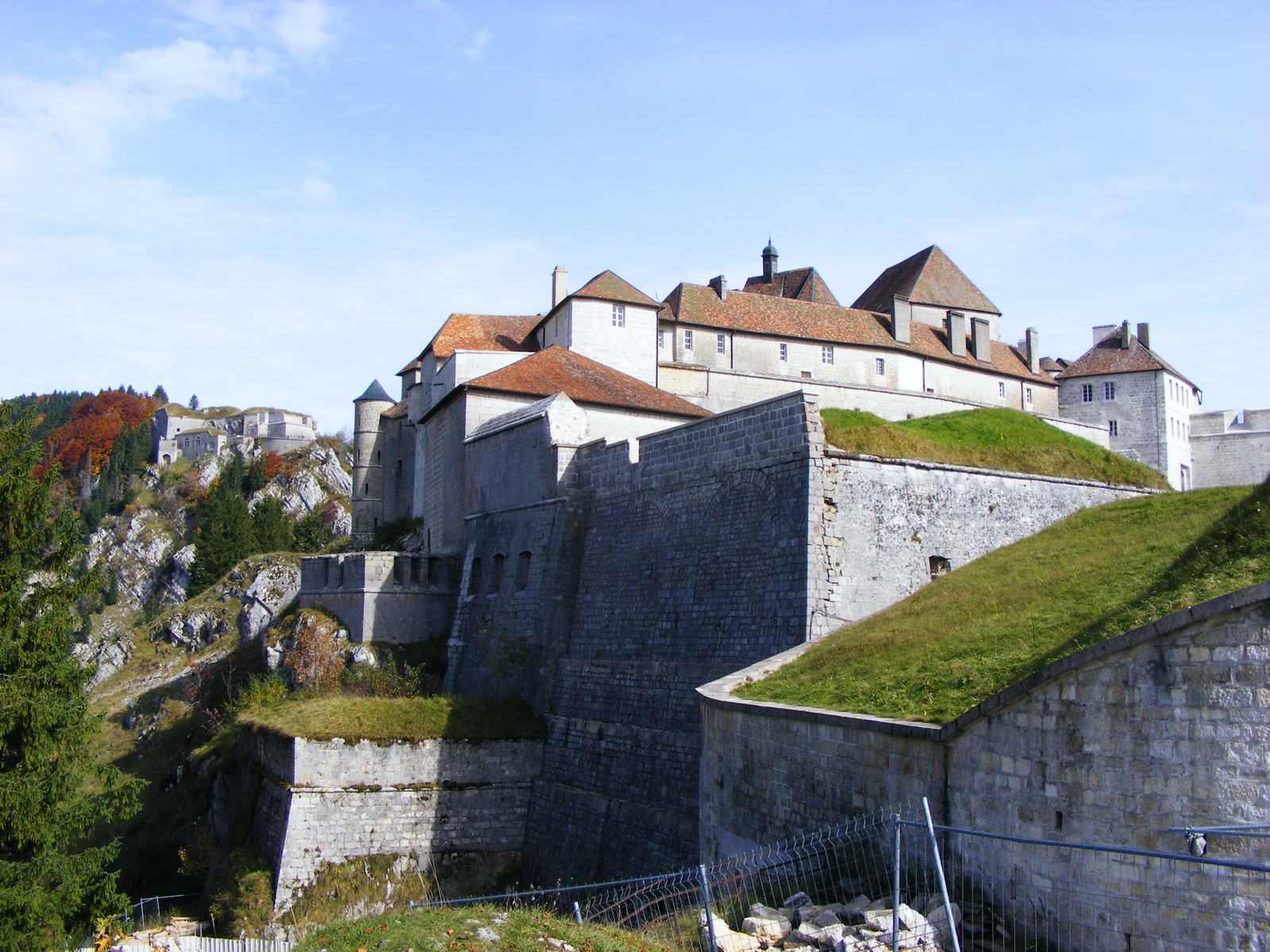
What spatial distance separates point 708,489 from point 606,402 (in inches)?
312

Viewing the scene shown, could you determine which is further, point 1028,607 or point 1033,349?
point 1033,349

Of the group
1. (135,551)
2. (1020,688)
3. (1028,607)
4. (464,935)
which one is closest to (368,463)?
(1028,607)

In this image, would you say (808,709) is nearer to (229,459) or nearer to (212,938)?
(212,938)

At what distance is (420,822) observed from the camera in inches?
834

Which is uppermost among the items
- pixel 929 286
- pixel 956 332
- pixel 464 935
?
pixel 929 286

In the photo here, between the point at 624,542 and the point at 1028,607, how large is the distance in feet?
32.4

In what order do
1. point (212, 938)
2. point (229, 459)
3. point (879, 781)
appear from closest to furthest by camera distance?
point (879, 781) → point (212, 938) → point (229, 459)

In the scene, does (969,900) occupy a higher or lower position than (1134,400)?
lower

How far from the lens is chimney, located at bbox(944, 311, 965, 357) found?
46.4m

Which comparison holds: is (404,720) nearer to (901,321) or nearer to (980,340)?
(901,321)

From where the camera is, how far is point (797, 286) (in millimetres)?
49812

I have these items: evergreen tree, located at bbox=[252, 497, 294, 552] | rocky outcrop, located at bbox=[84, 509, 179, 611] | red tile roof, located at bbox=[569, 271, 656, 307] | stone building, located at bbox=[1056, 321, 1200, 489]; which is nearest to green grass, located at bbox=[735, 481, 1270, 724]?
red tile roof, located at bbox=[569, 271, 656, 307]

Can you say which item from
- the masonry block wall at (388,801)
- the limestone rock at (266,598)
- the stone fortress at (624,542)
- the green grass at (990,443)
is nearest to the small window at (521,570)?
the stone fortress at (624,542)

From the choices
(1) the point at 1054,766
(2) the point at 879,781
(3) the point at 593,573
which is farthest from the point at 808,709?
(3) the point at 593,573
